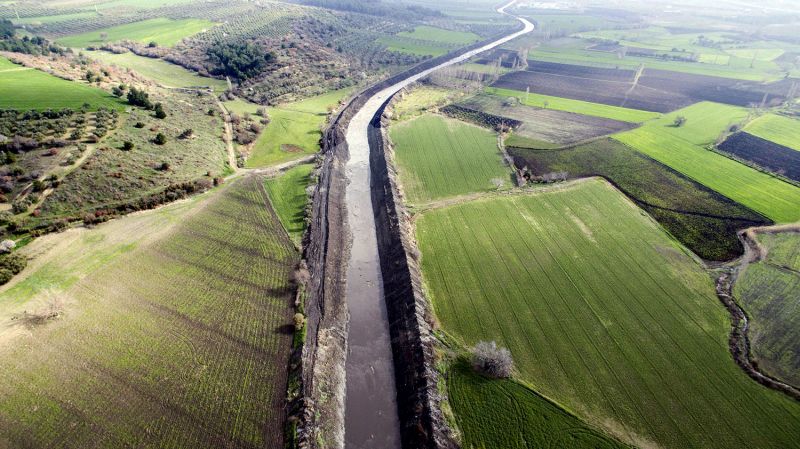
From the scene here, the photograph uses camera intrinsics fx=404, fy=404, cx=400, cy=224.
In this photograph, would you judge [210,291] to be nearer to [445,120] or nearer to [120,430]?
[120,430]

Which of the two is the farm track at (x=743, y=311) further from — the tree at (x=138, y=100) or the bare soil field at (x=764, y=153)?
the tree at (x=138, y=100)

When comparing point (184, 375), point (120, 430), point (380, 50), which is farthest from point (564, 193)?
point (380, 50)

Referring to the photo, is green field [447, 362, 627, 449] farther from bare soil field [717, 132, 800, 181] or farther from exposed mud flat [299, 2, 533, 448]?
bare soil field [717, 132, 800, 181]

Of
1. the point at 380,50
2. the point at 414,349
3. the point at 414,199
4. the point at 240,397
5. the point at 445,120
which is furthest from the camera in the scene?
the point at 380,50

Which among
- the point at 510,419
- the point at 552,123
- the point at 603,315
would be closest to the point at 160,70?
the point at 552,123

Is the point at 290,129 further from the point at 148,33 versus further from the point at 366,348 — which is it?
the point at 148,33

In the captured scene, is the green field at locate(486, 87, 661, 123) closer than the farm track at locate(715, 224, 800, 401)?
No

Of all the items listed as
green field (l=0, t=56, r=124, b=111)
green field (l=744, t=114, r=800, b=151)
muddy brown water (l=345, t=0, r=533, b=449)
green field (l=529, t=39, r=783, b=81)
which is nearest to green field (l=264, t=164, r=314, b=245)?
muddy brown water (l=345, t=0, r=533, b=449)
